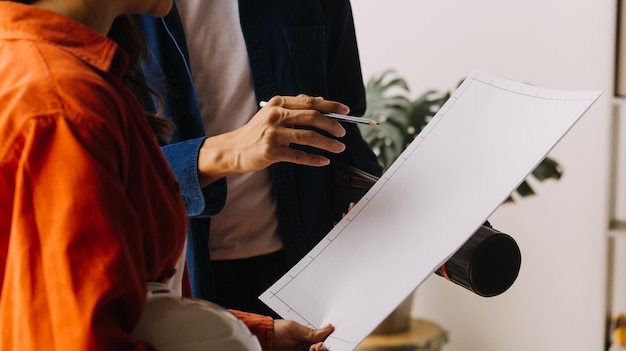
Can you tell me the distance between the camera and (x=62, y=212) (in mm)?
465

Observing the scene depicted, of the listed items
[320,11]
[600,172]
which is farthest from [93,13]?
[600,172]

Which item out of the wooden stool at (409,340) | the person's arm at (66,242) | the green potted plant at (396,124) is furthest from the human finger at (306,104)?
the wooden stool at (409,340)

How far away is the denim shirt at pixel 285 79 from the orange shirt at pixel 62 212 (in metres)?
0.52

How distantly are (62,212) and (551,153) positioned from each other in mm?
2047

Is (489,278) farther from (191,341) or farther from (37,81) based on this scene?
(37,81)

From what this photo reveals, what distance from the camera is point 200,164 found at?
92 centimetres

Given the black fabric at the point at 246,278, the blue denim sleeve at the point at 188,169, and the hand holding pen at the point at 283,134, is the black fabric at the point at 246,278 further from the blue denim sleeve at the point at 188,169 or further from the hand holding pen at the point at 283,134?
the hand holding pen at the point at 283,134

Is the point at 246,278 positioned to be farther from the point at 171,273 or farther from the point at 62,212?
the point at 62,212

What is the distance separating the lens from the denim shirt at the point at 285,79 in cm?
107

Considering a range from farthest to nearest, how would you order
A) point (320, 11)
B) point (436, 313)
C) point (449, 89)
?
1. point (436, 313)
2. point (449, 89)
3. point (320, 11)

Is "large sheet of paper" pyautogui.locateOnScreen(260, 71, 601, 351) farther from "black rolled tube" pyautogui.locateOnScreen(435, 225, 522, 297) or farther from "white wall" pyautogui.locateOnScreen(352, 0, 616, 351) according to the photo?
"white wall" pyautogui.locateOnScreen(352, 0, 616, 351)

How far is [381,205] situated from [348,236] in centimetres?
5

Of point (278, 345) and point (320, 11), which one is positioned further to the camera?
point (320, 11)

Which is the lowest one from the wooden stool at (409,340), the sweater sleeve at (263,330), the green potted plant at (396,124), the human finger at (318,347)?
the wooden stool at (409,340)
